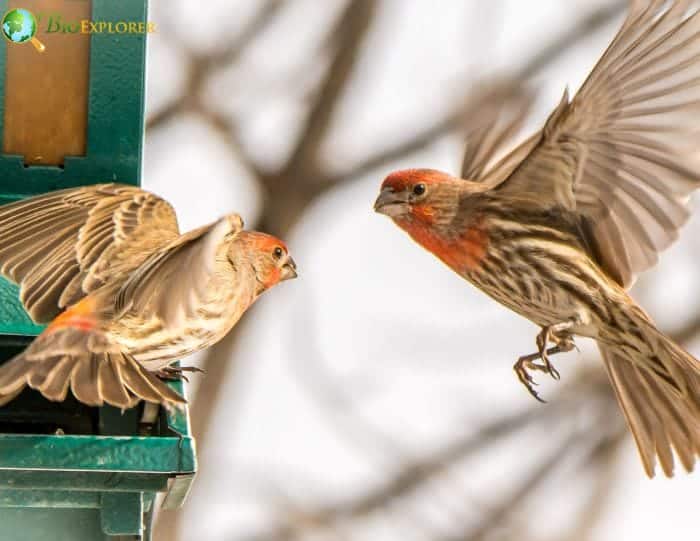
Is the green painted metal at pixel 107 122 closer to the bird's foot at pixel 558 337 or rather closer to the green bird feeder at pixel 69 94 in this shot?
the green bird feeder at pixel 69 94

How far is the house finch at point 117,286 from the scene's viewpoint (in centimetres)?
432

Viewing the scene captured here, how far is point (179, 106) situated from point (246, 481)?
270 cm

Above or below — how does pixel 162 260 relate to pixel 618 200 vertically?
below

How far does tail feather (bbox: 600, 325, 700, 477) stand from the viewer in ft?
17.4

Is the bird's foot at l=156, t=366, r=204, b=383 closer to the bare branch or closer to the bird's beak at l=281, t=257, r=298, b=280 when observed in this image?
the bird's beak at l=281, t=257, r=298, b=280

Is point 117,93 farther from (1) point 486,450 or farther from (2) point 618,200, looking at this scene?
(1) point 486,450

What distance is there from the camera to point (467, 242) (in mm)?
5312

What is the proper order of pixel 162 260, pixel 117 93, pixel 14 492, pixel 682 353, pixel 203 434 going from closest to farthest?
pixel 162 260 → pixel 14 492 → pixel 682 353 → pixel 117 93 → pixel 203 434

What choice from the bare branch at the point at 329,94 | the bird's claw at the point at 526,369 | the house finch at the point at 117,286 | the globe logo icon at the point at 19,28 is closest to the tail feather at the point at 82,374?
the house finch at the point at 117,286

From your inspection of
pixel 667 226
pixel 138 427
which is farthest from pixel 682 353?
pixel 138 427

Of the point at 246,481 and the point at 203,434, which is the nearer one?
the point at 203,434

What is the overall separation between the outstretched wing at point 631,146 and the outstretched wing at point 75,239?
47.0 inches

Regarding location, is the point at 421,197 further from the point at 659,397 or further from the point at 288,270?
the point at 659,397

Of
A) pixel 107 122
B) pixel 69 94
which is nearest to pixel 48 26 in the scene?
pixel 69 94
